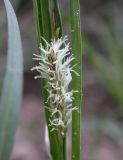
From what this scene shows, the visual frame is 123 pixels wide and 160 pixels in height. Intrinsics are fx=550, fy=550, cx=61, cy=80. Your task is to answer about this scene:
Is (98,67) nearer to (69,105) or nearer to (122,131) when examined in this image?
(122,131)

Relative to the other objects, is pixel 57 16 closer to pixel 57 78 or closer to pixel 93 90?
pixel 57 78

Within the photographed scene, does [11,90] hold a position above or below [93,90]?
below

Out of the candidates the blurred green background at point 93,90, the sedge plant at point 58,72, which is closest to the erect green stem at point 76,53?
the sedge plant at point 58,72

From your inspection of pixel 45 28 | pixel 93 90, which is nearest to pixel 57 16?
pixel 45 28

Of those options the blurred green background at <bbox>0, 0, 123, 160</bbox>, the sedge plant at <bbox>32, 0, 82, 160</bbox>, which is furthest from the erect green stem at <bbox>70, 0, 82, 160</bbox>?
the blurred green background at <bbox>0, 0, 123, 160</bbox>

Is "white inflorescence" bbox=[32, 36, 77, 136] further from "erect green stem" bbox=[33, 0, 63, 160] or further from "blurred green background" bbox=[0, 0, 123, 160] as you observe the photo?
"blurred green background" bbox=[0, 0, 123, 160]

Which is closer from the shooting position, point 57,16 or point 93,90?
point 57,16

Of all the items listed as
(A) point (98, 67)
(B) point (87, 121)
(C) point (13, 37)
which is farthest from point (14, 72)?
(B) point (87, 121)

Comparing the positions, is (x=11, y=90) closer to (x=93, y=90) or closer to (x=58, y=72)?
(x=58, y=72)

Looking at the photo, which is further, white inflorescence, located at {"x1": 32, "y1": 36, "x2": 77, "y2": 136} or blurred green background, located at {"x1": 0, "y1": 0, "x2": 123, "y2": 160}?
blurred green background, located at {"x1": 0, "y1": 0, "x2": 123, "y2": 160}
